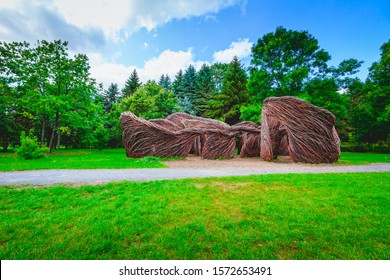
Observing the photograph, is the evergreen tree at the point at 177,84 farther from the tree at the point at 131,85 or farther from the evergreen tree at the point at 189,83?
the tree at the point at 131,85

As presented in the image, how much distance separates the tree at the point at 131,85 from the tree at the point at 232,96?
19.3m

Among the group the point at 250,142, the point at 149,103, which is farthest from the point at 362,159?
the point at 149,103

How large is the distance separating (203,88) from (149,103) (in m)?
15.7

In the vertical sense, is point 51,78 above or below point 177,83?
below

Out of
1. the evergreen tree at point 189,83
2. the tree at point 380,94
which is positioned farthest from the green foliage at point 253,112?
the evergreen tree at point 189,83

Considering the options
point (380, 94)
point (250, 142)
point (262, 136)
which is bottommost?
point (250, 142)

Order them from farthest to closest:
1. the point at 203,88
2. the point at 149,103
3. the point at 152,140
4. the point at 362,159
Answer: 1. the point at 203,88
2. the point at 149,103
3. the point at 362,159
4. the point at 152,140

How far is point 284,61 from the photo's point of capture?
20.0 m

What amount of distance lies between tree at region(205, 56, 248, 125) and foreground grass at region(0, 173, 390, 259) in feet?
84.5

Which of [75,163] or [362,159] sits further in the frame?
[362,159]

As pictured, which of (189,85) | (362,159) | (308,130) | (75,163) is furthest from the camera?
(189,85)

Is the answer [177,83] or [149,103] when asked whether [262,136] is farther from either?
[177,83]
